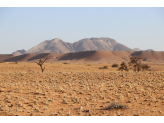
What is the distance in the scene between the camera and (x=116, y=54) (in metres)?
140

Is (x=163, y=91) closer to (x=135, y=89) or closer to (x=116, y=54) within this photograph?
(x=135, y=89)

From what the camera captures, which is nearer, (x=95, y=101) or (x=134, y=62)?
(x=95, y=101)

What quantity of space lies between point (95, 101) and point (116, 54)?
132m

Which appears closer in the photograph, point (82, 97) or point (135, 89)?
point (82, 97)

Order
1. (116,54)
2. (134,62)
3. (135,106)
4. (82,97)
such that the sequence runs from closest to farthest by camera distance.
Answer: (135,106) < (82,97) < (134,62) < (116,54)
